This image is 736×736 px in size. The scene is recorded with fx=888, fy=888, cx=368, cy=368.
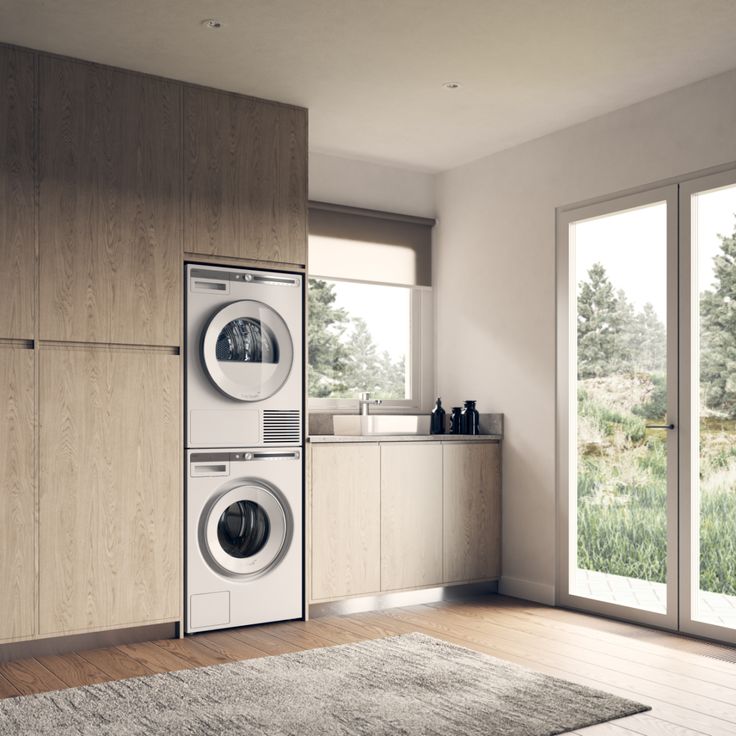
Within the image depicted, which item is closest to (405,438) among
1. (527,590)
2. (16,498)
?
(527,590)

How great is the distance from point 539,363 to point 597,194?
95cm

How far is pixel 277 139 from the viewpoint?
14.4 feet

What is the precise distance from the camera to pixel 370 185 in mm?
5410

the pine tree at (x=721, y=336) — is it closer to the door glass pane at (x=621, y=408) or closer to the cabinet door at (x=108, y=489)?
the door glass pane at (x=621, y=408)

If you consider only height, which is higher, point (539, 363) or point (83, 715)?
point (539, 363)

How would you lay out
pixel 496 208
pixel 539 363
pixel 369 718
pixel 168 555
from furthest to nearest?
pixel 496 208 → pixel 539 363 → pixel 168 555 → pixel 369 718

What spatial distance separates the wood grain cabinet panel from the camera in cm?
361

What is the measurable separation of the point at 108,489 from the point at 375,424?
1.61 m

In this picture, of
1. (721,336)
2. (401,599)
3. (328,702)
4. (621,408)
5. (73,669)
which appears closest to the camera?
(328,702)

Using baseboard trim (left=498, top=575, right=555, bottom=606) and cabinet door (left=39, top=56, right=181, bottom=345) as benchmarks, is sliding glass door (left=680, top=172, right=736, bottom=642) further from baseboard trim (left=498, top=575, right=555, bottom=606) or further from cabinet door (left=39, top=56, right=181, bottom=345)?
cabinet door (left=39, top=56, right=181, bottom=345)

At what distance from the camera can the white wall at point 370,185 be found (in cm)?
520

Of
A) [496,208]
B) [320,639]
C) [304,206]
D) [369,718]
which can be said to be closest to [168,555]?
[320,639]

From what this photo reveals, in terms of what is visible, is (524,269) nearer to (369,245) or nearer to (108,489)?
(369,245)

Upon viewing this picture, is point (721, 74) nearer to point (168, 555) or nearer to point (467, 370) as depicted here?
point (467, 370)
